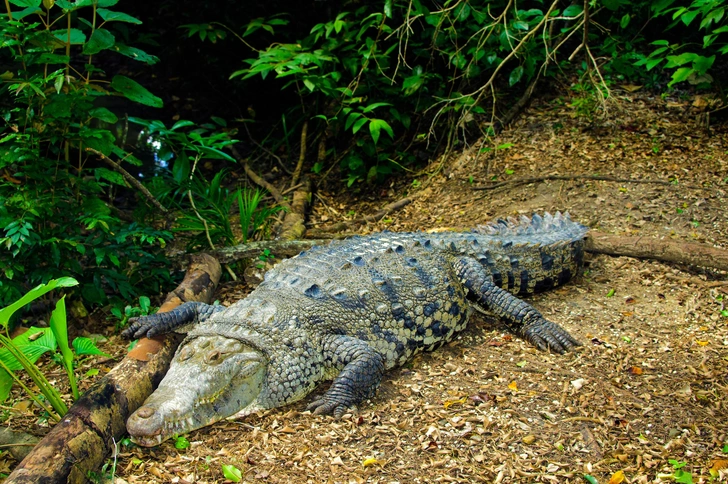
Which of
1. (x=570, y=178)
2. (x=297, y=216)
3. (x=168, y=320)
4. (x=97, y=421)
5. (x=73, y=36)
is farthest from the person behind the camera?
(x=297, y=216)

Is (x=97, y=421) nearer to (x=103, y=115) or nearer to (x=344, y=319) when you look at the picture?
(x=344, y=319)

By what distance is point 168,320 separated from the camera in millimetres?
4191

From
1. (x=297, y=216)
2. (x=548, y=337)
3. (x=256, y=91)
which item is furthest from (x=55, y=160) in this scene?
(x=256, y=91)

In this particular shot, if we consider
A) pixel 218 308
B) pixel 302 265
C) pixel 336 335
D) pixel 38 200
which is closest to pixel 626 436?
pixel 336 335

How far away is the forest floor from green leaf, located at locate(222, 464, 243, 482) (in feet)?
0.16

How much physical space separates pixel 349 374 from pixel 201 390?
0.92 meters

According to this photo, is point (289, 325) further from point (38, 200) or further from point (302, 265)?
point (38, 200)

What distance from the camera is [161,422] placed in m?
3.20

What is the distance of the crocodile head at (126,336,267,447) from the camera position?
319 centimetres

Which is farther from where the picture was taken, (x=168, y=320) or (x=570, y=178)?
(x=570, y=178)

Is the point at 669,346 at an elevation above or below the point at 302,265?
below

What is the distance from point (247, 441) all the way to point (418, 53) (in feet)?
18.9

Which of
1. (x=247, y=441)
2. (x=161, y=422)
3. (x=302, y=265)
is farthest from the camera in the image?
(x=302, y=265)

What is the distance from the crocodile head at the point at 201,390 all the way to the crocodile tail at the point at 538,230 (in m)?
2.53
